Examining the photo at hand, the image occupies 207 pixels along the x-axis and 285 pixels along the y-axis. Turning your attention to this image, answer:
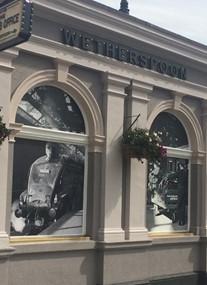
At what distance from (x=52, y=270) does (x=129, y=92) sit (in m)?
3.85

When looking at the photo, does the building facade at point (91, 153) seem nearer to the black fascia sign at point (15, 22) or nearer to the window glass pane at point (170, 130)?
the window glass pane at point (170, 130)

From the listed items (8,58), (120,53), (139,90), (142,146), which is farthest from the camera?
(139,90)

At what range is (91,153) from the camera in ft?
33.0

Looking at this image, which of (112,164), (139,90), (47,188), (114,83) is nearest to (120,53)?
(114,83)

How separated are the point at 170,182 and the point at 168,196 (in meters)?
0.33

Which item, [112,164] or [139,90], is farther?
[139,90]

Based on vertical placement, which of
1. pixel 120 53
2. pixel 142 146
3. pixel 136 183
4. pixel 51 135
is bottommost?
pixel 136 183

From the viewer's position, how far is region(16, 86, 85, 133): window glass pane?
29.9 feet

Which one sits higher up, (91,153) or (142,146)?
(142,146)

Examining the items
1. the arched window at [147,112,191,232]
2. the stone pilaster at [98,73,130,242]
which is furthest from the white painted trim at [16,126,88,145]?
the arched window at [147,112,191,232]

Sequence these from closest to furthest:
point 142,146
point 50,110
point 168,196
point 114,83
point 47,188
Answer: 1. point 47,188
2. point 50,110
3. point 142,146
4. point 114,83
5. point 168,196

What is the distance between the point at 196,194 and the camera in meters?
12.3

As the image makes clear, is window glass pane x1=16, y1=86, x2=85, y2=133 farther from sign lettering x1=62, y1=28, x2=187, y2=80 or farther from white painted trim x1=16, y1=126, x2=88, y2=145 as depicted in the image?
sign lettering x1=62, y1=28, x2=187, y2=80

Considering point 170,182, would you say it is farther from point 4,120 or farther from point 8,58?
point 8,58
